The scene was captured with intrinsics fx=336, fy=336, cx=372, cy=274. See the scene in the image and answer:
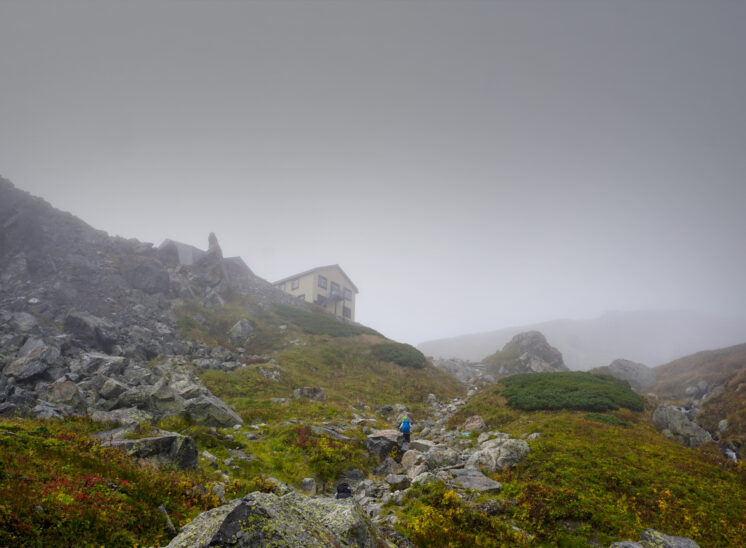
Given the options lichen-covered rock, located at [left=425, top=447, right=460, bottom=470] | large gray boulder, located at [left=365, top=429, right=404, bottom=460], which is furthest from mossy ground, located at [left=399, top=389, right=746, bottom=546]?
large gray boulder, located at [left=365, top=429, right=404, bottom=460]

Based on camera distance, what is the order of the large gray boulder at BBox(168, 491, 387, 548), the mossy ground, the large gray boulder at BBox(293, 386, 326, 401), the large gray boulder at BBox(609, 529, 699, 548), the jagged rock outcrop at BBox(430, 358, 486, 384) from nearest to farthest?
the large gray boulder at BBox(168, 491, 387, 548), the large gray boulder at BBox(609, 529, 699, 548), the mossy ground, the large gray boulder at BBox(293, 386, 326, 401), the jagged rock outcrop at BBox(430, 358, 486, 384)

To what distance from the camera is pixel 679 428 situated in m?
20.1

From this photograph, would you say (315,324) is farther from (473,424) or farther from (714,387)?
(714,387)

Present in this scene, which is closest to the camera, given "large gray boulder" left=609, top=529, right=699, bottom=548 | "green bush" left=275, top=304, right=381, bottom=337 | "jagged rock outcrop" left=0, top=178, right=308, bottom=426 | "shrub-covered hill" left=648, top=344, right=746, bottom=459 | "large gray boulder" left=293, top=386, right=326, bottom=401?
"large gray boulder" left=609, top=529, right=699, bottom=548

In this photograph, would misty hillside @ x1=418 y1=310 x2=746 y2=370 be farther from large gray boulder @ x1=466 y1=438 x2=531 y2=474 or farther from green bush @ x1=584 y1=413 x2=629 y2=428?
large gray boulder @ x1=466 y1=438 x2=531 y2=474

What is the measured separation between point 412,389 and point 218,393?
18.0 m

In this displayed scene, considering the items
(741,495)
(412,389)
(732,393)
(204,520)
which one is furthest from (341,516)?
(732,393)

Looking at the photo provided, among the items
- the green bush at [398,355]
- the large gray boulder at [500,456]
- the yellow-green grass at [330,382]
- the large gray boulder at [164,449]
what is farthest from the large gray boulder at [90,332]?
the large gray boulder at [500,456]

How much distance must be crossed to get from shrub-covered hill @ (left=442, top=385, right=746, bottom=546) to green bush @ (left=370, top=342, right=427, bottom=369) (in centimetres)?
2283

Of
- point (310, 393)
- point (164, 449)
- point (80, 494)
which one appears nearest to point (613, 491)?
point (164, 449)

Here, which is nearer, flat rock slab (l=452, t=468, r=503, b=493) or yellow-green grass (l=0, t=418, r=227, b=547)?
yellow-green grass (l=0, t=418, r=227, b=547)

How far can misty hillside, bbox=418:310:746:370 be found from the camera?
479ft

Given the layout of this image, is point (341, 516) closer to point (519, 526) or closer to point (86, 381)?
point (519, 526)

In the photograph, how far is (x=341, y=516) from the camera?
6.54 meters
